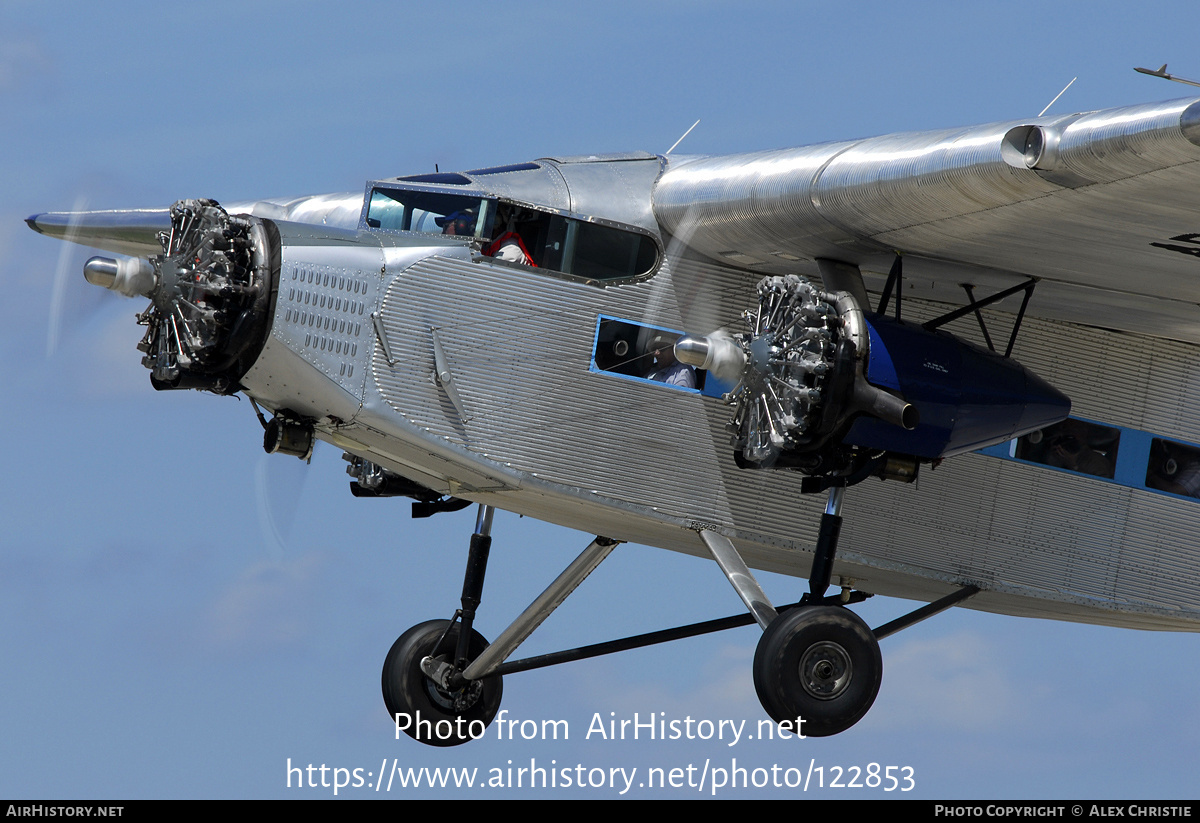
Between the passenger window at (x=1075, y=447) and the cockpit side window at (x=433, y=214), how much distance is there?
4.80 meters

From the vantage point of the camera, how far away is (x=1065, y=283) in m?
12.7

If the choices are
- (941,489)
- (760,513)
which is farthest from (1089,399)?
(760,513)

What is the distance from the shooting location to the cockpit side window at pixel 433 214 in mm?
12539

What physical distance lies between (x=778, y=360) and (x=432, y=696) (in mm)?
5423

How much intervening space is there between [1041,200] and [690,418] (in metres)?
3.41

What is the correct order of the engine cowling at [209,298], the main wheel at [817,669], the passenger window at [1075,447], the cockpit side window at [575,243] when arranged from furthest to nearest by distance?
the passenger window at [1075,447] → the cockpit side window at [575,243] → the main wheel at [817,669] → the engine cowling at [209,298]

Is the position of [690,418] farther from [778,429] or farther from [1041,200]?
[1041,200]

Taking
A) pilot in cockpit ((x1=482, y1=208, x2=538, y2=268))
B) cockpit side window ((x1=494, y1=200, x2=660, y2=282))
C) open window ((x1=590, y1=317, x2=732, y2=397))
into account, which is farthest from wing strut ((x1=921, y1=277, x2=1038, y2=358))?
pilot in cockpit ((x1=482, y1=208, x2=538, y2=268))

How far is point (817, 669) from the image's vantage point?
11977 mm

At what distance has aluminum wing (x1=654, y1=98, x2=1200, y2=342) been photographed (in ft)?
32.0

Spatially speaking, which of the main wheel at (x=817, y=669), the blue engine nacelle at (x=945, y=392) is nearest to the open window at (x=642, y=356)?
the blue engine nacelle at (x=945, y=392)

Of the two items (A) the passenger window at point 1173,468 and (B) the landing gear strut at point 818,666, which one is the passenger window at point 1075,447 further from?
(B) the landing gear strut at point 818,666

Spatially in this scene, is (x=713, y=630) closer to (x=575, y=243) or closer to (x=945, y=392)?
(x=945, y=392)

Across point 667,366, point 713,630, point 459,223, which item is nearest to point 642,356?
point 667,366
